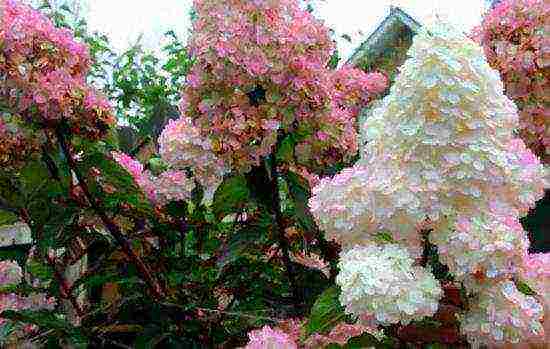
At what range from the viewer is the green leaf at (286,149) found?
5.16 feet

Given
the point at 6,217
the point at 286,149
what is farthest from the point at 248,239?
the point at 6,217

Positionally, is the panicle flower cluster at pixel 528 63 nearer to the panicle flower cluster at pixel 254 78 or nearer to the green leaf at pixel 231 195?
the panicle flower cluster at pixel 254 78

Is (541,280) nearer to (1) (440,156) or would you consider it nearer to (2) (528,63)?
(1) (440,156)

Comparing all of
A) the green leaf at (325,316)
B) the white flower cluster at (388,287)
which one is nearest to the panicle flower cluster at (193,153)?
the green leaf at (325,316)

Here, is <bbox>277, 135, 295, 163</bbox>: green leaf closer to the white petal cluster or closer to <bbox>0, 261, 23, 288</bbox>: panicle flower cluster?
the white petal cluster

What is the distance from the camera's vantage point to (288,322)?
142cm

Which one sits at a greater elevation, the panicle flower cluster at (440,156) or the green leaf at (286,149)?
the green leaf at (286,149)

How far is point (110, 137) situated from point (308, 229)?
1.87 feet

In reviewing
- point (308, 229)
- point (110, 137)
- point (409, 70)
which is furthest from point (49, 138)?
point (409, 70)

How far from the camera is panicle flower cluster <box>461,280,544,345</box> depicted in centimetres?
100

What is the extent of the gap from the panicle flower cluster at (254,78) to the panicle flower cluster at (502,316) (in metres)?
0.55

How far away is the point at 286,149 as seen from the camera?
1591 mm

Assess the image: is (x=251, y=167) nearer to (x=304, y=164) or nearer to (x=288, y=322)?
(x=304, y=164)

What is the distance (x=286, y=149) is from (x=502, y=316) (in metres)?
0.68
